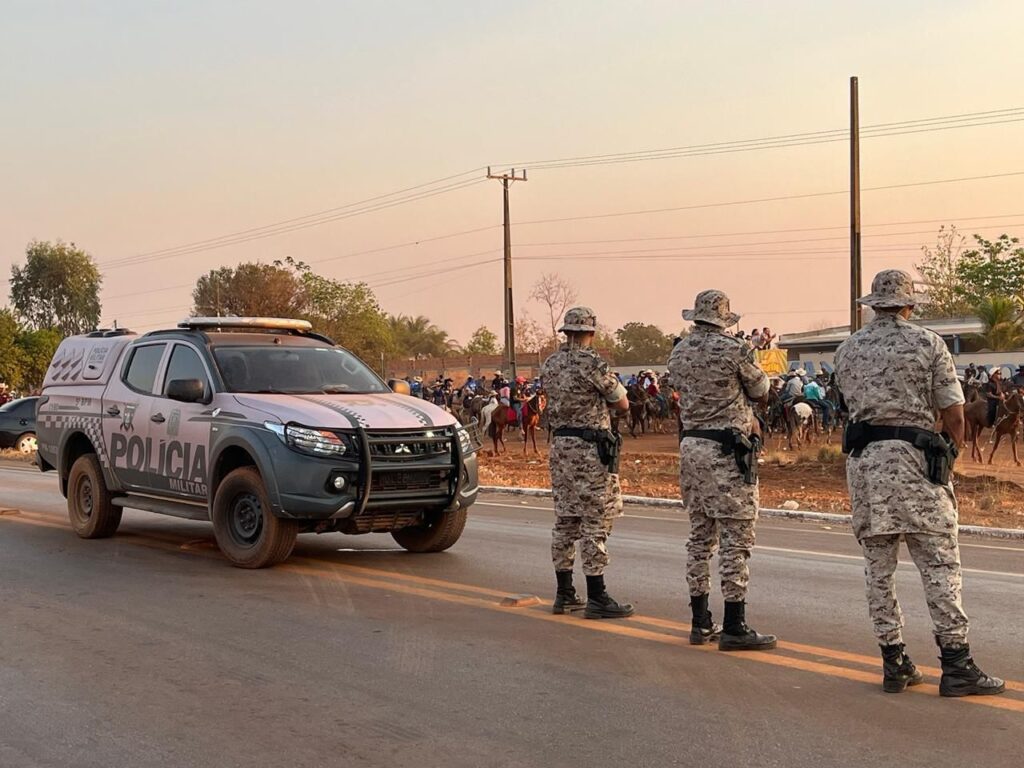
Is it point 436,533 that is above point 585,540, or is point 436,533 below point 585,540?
below

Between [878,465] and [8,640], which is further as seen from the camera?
[8,640]

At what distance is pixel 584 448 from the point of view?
747 centimetres

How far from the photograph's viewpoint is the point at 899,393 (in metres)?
5.62

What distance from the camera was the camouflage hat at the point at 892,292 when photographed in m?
5.70

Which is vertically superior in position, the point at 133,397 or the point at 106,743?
the point at 133,397

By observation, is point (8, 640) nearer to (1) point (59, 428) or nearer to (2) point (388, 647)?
(2) point (388, 647)

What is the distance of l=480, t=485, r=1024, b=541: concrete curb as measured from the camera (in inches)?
503

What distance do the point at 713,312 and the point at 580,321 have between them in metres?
1.10

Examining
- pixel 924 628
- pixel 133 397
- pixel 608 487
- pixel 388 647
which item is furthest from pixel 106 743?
pixel 133 397

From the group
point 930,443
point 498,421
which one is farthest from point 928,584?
point 498,421

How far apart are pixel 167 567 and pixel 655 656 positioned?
16.0ft

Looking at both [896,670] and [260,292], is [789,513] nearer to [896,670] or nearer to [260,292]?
[896,670]

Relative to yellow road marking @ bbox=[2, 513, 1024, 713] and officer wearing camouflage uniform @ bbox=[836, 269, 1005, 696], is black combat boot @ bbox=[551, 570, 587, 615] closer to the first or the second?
yellow road marking @ bbox=[2, 513, 1024, 713]

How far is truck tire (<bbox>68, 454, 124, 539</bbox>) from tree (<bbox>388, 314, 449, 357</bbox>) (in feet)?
311
